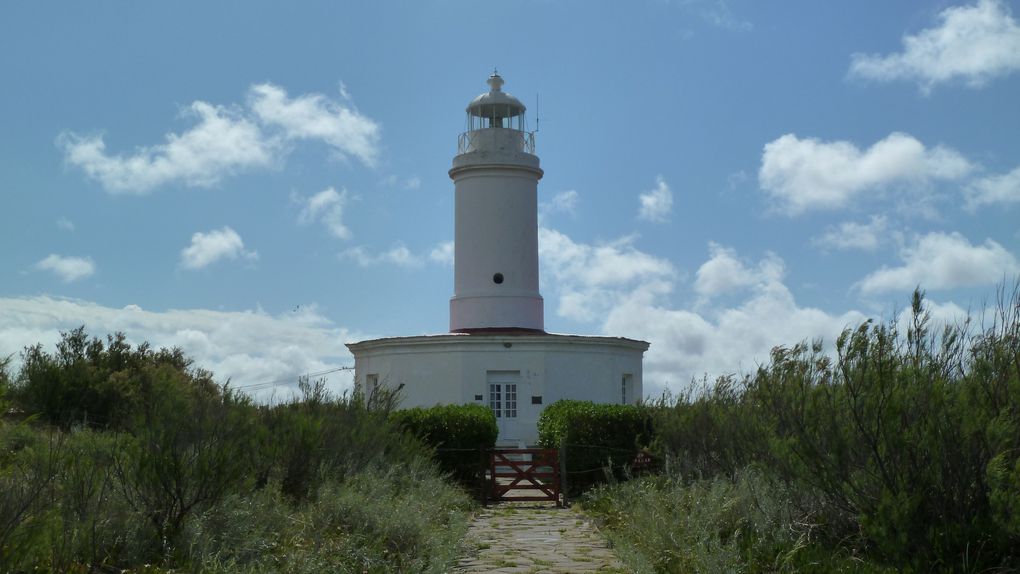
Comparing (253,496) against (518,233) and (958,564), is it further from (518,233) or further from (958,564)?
(518,233)

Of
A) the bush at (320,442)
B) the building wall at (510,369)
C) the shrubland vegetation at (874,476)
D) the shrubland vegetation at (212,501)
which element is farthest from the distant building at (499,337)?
the shrubland vegetation at (874,476)

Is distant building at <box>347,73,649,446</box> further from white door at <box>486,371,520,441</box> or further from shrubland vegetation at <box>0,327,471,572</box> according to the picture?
shrubland vegetation at <box>0,327,471,572</box>

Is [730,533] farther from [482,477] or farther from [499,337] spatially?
[499,337]

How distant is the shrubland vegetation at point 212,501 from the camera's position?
7.55 m

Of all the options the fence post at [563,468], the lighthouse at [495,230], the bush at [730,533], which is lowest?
the bush at [730,533]

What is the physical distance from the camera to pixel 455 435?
18281 millimetres

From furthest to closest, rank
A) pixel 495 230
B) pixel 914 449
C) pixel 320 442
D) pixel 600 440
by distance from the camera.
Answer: pixel 495 230
pixel 600 440
pixel 320 442
pixel 914 449

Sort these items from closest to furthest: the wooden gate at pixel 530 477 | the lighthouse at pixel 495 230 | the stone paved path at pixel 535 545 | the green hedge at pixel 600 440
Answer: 1. the stone paved path at pixel 535 545
2. the wooden gate at pixel 530 477
3. the green hedge at pixel 600 440
4. the lighthouse at pixel 495 230

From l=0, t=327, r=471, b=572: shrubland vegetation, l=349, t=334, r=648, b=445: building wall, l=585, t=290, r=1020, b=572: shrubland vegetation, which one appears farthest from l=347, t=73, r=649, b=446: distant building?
l=585, t=290, r=1020, b=572: shrubland vegetation

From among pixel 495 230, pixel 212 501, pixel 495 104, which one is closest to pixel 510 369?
pixel 495 230

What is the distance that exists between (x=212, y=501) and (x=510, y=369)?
59.1ft

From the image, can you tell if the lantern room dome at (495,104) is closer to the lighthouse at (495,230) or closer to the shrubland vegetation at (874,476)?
the lighthouse at (495,230)

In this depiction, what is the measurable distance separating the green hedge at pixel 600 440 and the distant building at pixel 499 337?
7867 millimetres

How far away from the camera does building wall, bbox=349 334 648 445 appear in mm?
26391
